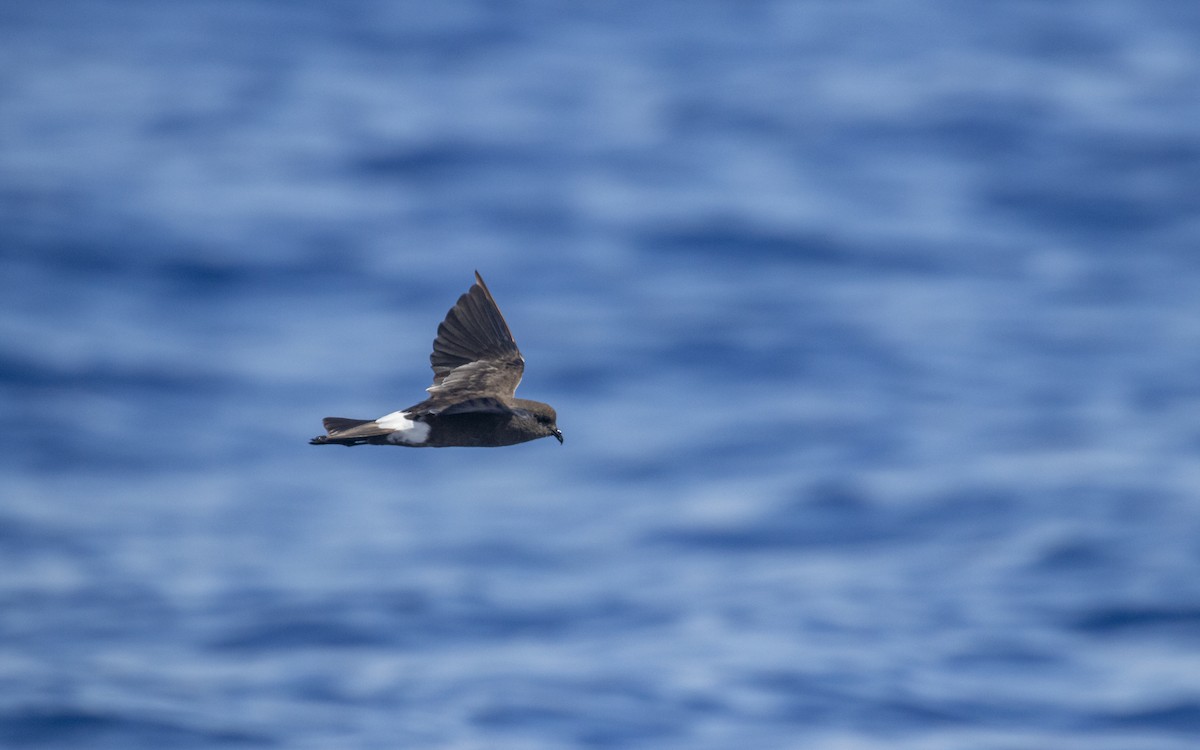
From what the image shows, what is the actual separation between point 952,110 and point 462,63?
21091 mm

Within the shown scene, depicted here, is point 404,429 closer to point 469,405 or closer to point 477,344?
point 469,405

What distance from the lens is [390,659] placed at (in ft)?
178

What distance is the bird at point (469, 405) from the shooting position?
9031 mm

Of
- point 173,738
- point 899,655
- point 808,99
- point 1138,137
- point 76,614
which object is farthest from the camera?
point 808,99

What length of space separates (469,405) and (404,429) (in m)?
0.58

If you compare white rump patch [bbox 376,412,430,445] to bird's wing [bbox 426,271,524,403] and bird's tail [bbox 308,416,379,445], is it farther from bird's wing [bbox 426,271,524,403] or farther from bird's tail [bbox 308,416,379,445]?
bird's wing [bbox 426,271,524,403]

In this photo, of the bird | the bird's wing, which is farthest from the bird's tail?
the bird's wing

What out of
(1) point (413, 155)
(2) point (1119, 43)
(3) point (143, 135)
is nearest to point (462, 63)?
(1) point (413, 155)

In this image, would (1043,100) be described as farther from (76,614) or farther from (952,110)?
(76,614)

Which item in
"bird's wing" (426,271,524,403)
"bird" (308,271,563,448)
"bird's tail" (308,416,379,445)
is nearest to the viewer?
"bird's tail" (308,416,379,445)

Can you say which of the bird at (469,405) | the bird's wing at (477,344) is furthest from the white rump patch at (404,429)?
the bird's wing at (477,344)

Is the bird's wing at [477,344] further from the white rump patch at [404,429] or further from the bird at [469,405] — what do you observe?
the white rump patch at [404,429]

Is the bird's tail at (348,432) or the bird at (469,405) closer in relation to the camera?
the bird's tail at (348,432)

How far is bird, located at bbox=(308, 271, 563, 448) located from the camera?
903cm
